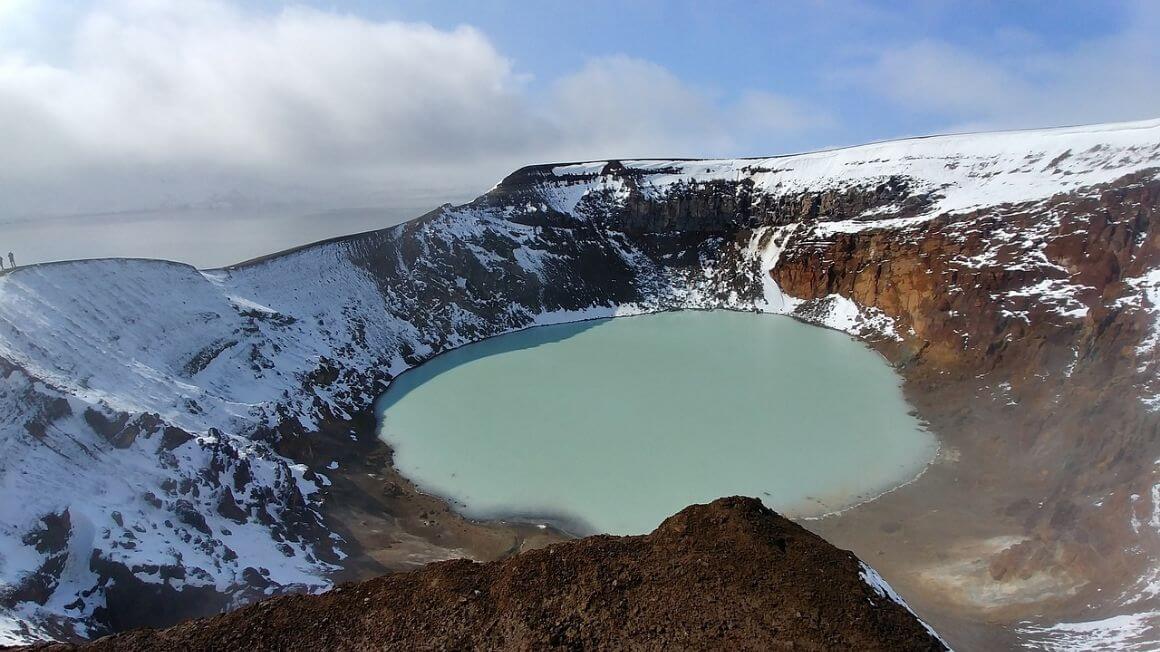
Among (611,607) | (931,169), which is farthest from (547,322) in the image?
(611,607)

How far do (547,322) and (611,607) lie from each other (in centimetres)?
3881

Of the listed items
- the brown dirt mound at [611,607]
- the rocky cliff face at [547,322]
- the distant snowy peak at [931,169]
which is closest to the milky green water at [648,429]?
the rocky cliff face at [547,322]

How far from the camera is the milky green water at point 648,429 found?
21281mm

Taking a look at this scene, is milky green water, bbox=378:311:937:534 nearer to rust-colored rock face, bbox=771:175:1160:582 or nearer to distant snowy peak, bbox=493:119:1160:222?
rust-colored rock face, bbox=771:175:1160:582

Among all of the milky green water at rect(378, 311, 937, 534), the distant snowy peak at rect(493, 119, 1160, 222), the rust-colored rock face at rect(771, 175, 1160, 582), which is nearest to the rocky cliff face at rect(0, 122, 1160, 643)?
the rust-colored rock face at rect(771, 175, 1160, 582)

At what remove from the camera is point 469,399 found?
1214 inches

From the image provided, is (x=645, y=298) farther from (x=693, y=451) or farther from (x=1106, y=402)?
(x=1106, y=402)

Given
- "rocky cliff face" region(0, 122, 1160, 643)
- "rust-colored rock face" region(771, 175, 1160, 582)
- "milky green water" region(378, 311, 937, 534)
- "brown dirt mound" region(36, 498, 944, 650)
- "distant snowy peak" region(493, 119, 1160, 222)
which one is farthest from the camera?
"distant snowy peak" region(493, 119, 1160, 222)

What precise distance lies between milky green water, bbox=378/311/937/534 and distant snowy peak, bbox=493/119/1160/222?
15540mm

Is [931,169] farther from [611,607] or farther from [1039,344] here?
[611,607]

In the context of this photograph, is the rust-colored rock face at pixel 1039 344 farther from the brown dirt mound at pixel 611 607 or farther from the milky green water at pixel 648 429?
the brown dirt mound at pixel 611 607

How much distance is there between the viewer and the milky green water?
2128 cm

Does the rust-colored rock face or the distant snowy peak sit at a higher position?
the distant snowy peak

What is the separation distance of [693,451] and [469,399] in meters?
12.7
